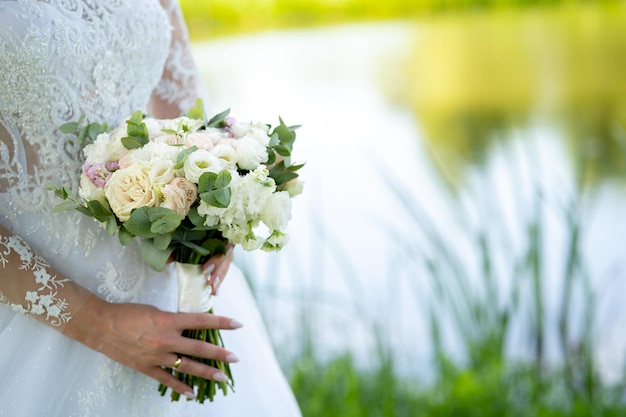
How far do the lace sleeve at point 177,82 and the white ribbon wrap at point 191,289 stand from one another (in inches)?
19.5

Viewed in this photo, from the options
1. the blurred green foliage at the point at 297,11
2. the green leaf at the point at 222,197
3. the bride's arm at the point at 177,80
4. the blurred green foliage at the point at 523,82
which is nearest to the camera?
the green leaf at the point at 222,197

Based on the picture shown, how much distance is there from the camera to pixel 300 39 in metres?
11.2

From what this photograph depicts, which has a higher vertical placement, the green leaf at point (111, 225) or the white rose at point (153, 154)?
the white rose at point (153, 154)

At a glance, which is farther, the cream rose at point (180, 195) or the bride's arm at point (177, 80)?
the bride's arm at point (177, 80)

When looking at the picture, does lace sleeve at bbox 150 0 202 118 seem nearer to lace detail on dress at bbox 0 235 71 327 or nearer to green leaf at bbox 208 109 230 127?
green leaf at bbox 208 109 230 127

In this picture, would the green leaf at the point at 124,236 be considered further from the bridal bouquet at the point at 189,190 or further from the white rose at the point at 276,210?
the white rose at the point at 276,210

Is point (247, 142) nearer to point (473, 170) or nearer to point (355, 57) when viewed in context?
point (473, 170)

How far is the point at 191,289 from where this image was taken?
1298 mm

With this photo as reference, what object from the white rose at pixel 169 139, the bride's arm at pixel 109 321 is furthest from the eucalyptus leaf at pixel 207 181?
the bride's arm at pixel 109 321

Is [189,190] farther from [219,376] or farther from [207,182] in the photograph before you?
[219,376]

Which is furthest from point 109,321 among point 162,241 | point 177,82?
point 177,82

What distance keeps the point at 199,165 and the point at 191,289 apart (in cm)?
23

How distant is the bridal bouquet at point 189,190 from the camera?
1.16m

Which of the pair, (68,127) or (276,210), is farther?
(68,127)
